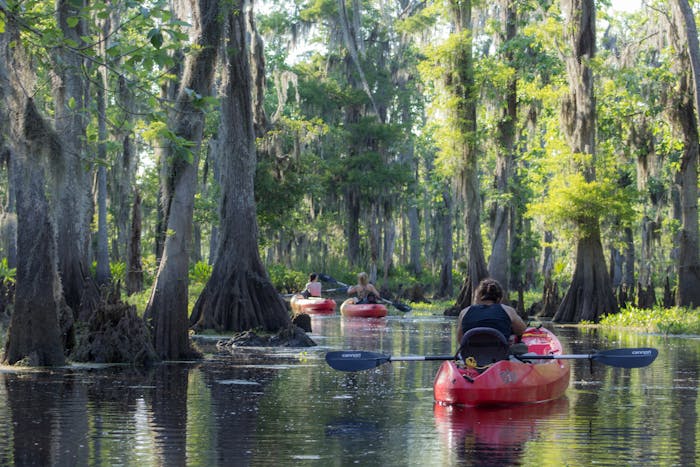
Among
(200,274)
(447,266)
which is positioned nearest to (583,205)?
(200,274)

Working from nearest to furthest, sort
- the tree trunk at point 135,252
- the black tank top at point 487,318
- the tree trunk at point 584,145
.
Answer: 1. the black tank top at point 487,318
2. the tree trunk at point 584,145
3. the tree trunk at point 135,252

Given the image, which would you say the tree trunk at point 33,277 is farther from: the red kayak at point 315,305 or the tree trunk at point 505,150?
the tree trunk at point 505,150

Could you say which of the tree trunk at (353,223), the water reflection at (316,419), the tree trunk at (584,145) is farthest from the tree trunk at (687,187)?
the tree trunk at (353,223)

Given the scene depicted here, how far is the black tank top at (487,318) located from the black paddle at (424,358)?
487mm

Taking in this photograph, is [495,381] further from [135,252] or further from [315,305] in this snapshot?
[315,305]

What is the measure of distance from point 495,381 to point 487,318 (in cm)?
80

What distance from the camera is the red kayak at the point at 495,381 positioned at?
11906 mm

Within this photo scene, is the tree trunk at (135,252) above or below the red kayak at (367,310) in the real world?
above

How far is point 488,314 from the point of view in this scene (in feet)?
41.0

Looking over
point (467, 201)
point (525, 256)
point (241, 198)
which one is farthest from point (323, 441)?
point (525, 256)

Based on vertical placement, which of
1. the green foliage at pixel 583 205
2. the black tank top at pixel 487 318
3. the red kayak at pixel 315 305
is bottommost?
the black tank top at pixel 487 318

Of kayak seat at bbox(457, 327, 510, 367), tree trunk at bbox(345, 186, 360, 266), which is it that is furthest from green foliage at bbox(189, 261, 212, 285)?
kayak seat at bbox(457, 327, 510, 367)

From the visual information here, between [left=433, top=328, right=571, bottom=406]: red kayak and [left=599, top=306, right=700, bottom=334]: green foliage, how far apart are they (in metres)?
13.1

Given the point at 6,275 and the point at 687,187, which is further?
the point at 687,187
